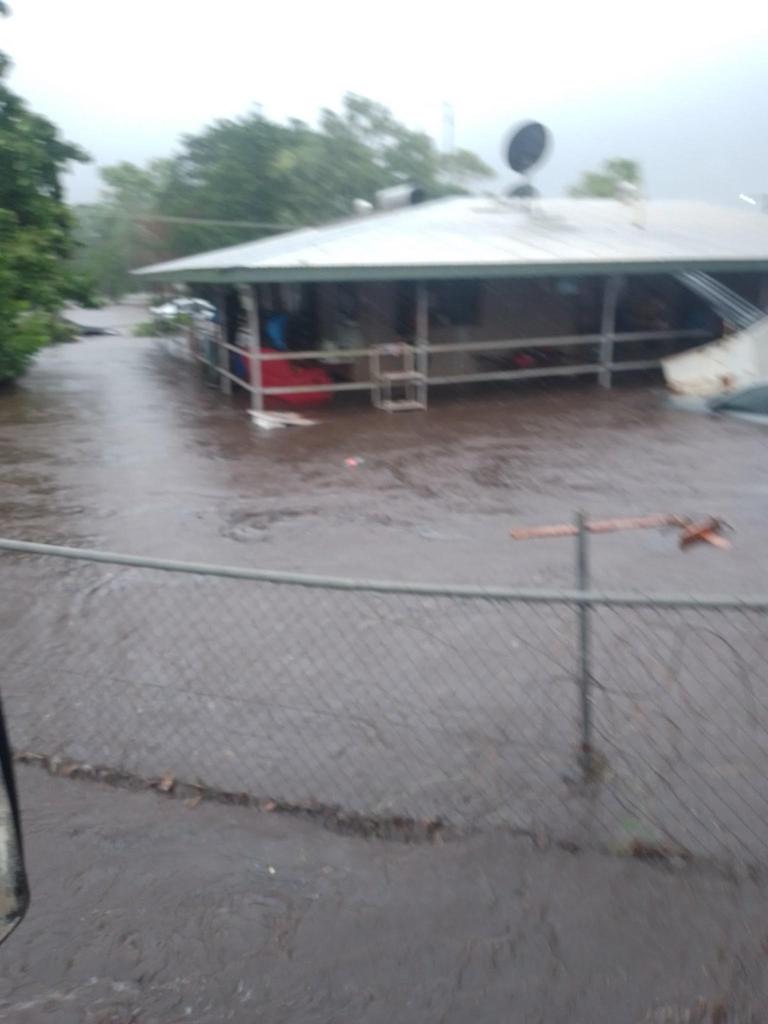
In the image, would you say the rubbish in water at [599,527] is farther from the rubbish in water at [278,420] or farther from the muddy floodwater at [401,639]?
the rubbish in water at [278,420]

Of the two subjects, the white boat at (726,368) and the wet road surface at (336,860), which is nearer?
the wet road surface at (336,860)

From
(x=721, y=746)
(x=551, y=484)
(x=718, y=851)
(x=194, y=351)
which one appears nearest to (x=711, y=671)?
(x=721, y=746)

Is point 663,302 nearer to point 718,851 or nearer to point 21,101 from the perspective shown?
point 21,101

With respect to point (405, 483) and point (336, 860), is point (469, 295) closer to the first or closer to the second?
point (405, 483)

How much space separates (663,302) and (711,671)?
52.8ft

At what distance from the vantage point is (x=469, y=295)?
1853cm

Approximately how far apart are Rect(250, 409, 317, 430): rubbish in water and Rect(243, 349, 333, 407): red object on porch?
30.0 inches

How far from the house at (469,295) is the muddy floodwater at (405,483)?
36.4 inches

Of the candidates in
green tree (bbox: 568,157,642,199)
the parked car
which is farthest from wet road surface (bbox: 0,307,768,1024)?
green tree (bbox: 568,157,642,199)

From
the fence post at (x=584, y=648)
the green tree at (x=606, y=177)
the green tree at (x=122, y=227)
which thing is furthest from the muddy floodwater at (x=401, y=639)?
the green tree at (x=606, y=177)

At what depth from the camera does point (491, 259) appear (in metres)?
15.7

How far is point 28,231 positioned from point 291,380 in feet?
20.9

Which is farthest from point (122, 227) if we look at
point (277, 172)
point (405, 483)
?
point (405, 483)

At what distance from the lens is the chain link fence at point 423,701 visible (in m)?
4.16
